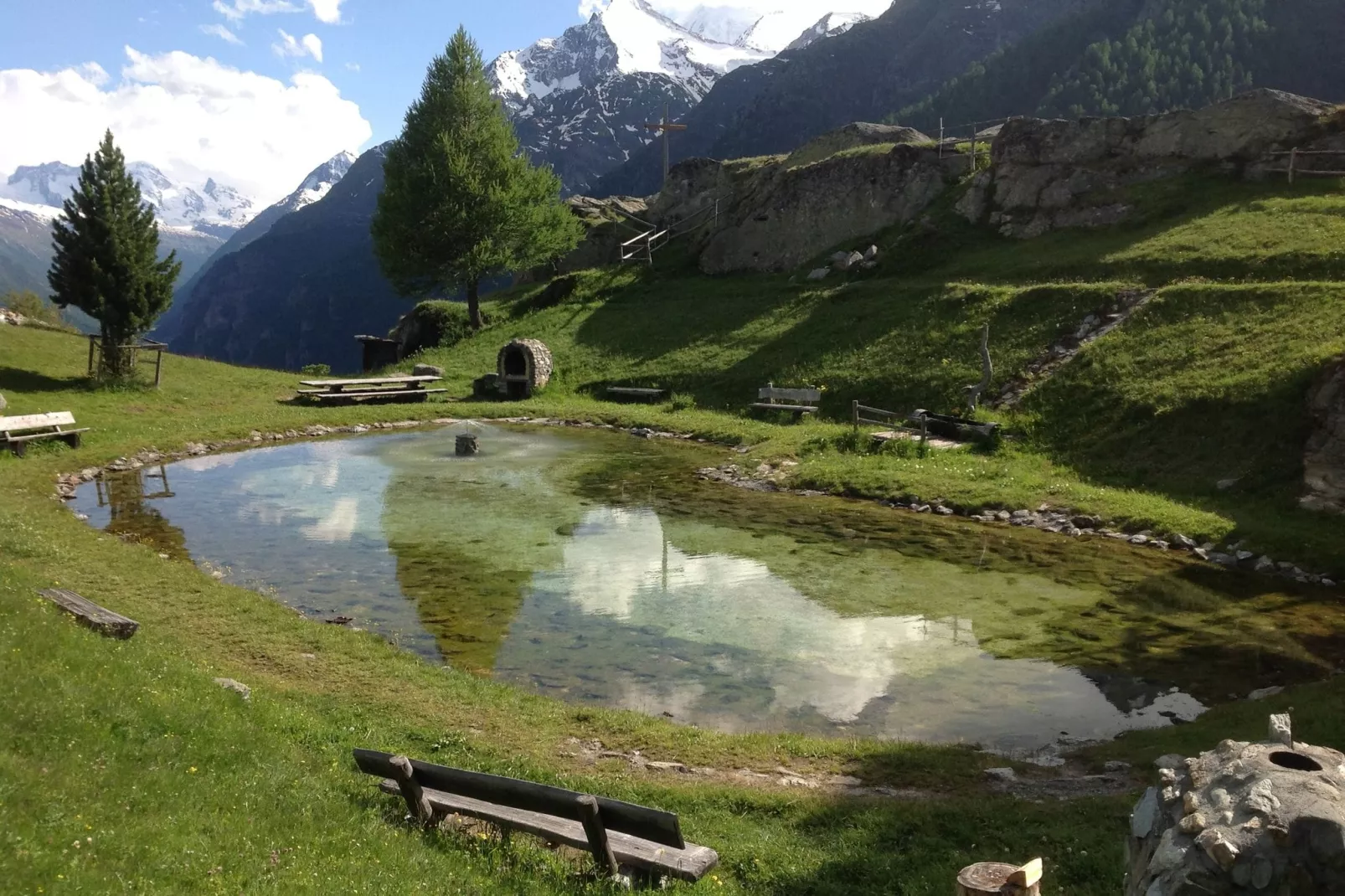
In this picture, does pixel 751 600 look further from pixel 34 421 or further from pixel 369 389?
pixel 369 389

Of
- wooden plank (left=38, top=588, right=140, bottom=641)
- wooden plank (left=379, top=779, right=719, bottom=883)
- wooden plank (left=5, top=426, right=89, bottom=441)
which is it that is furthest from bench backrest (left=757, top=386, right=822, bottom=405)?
wooden plank (left=379, top=779, right=719, bottom=883)

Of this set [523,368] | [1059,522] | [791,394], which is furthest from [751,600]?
[523,368]

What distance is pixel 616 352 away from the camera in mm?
52531

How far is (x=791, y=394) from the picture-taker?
3944 centimetres

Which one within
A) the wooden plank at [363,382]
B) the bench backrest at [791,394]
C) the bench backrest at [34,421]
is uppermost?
the bench backrest at [791,394]

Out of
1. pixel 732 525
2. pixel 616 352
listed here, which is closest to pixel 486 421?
pixel 616 352

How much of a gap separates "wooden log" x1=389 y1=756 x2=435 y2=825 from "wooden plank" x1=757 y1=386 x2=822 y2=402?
31312 millimetres

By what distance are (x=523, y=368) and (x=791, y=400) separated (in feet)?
57.9

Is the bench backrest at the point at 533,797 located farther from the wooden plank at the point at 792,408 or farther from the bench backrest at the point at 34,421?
the wooden plank at the point at 792,408

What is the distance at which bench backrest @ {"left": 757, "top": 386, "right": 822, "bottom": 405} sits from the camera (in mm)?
A: 38781

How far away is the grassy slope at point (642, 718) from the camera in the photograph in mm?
8289

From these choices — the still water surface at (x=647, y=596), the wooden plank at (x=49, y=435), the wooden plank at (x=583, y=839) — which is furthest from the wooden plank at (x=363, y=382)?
the wooden plank at (x=583, y=839)

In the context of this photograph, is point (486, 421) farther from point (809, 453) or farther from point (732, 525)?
point (732, 525)

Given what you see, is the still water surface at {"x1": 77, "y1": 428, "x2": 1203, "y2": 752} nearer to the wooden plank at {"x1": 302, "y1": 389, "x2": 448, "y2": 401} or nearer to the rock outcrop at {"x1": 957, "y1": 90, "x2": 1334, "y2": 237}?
the wooden plank at {"x1": 302, "y1": 389, "x2": 448, "y2": 401}
